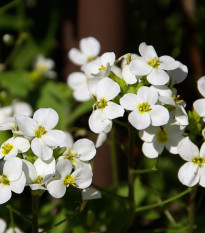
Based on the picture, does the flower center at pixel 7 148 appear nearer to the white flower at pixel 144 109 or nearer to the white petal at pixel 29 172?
the white petal at pixel 29 172

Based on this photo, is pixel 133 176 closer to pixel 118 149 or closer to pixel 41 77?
pixel 118 149

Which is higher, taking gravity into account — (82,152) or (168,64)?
(168,64)

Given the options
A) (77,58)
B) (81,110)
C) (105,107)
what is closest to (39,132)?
(105,107)

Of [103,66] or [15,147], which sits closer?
[15,147]

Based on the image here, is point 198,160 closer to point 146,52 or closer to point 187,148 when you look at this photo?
point 187,148

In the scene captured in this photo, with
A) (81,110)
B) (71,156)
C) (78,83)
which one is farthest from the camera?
(81,110)

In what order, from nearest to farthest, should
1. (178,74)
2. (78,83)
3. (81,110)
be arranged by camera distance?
(178,74), (78,83), (81,110)

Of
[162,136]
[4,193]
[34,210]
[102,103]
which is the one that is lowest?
[34,210]

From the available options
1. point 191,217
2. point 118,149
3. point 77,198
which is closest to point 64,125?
point 118,149
